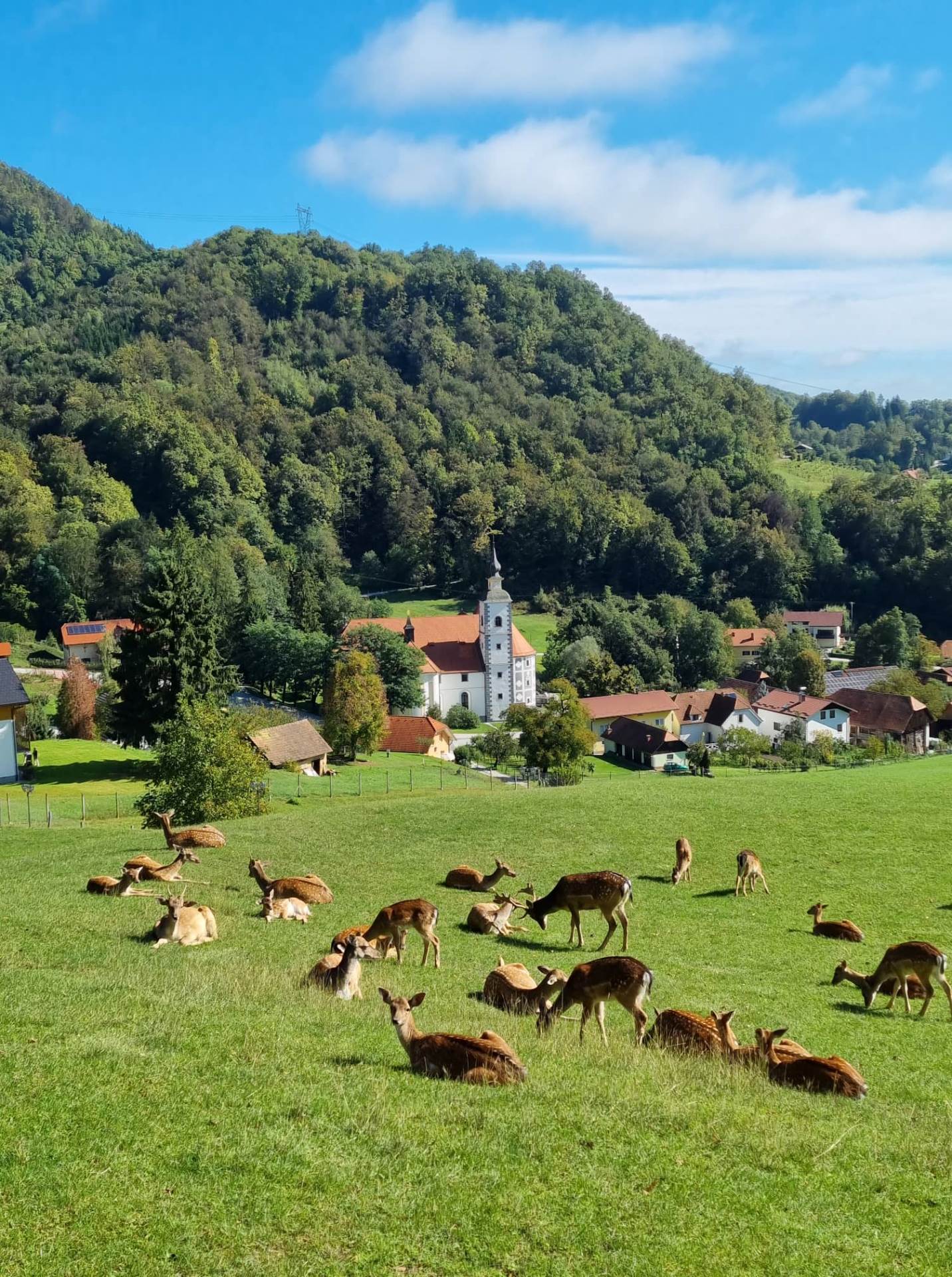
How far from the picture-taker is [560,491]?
463ft

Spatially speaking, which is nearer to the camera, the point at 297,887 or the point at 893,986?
the point at 893,986

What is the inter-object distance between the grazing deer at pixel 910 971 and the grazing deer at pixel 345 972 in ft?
23.4

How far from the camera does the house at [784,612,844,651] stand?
11612 centimetres

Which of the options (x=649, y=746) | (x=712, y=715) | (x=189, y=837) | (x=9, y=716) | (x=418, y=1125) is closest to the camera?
(x=418, y=1125)

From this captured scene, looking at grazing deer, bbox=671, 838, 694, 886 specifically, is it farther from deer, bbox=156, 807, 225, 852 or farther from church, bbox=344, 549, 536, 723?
church, bbox=344, 549, 536, 723

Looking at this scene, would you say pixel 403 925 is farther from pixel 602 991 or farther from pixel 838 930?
pixel 838 930

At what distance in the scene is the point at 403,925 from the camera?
14.4 metres

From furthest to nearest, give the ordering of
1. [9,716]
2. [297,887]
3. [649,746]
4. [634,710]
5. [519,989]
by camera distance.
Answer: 1. [634,710]
2. [649,746]
3. [9,716]
4. [297,887]
5. [519,989]

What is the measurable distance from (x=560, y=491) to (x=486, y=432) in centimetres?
3011

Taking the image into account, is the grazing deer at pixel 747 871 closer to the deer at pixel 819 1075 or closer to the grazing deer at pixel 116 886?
the deer at pixel 819 1075

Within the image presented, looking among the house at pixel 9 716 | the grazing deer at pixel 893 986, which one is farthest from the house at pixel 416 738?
the grazing deer at pixel 893 986

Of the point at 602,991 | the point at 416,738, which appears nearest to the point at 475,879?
the point at 602,991

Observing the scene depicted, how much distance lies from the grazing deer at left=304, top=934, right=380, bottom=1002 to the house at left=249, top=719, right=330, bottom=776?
38.3 meters

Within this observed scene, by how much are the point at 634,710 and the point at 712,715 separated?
6.00m
